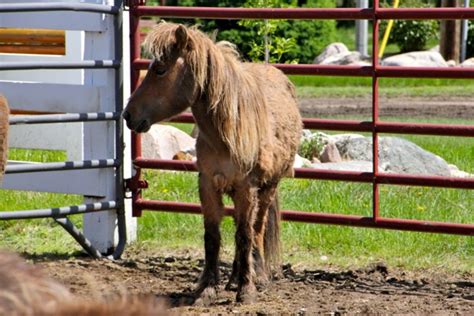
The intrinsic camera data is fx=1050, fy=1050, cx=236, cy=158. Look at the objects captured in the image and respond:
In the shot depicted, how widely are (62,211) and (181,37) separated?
68.3 inches

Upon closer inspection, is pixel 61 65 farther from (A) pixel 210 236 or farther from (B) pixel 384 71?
(B) pixel 384 71

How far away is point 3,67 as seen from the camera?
6695 millimetres

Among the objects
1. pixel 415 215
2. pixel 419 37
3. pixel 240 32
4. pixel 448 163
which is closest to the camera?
pixel 415 215

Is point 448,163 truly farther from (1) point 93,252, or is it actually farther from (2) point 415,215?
(1) point 93,252

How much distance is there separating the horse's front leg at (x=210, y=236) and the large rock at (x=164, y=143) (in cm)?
368

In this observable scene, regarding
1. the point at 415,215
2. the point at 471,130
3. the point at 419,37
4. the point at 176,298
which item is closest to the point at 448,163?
the point at 415,215

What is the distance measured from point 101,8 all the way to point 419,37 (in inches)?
911

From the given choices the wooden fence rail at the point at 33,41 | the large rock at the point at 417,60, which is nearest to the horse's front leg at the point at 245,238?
the wooden fence rail at the point at 33,41

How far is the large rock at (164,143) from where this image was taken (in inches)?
404

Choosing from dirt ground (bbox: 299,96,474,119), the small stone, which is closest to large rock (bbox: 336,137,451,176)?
the small stone

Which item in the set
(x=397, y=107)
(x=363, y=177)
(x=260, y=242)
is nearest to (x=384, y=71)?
(x=363, y=177)

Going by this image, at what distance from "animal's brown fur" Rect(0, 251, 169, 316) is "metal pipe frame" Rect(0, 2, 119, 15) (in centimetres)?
500

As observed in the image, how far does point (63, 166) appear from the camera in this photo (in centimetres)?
708

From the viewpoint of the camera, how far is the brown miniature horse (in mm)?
6109
